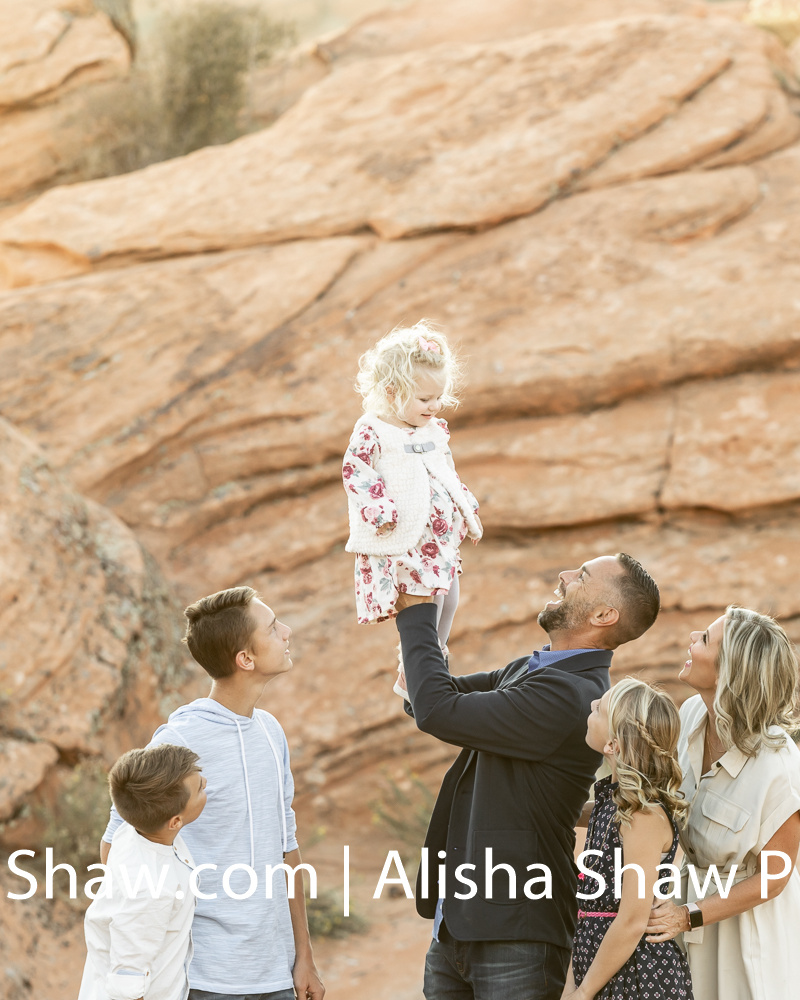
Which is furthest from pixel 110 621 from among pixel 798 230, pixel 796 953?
pixel 798 230

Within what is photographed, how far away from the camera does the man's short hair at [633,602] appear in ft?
8.79

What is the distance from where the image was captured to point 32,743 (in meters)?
5.10

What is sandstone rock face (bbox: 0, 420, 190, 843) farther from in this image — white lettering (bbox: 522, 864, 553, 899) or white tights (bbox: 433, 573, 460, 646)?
white lettering (bbox: 522, 864, 553, 899)

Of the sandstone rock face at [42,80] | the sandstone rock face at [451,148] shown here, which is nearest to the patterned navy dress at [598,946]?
the sandstone rock face at [451,148]

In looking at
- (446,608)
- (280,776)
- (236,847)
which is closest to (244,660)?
(280,776)

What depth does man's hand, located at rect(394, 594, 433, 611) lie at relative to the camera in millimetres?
2709

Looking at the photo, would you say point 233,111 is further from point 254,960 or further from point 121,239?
point 254,960

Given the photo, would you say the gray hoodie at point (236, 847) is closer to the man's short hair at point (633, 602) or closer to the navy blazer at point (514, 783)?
the navy blazer at point (514, 783)

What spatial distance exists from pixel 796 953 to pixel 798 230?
19.9 feet

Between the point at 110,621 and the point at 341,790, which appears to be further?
the point at 341,790

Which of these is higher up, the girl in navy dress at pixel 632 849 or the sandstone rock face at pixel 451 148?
the sandstone rock face at pixel 451 148

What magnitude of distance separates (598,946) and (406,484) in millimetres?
1359

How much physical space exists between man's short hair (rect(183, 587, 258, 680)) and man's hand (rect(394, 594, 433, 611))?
423 millimetres

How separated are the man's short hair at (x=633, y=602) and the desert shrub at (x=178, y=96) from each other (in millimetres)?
10386
